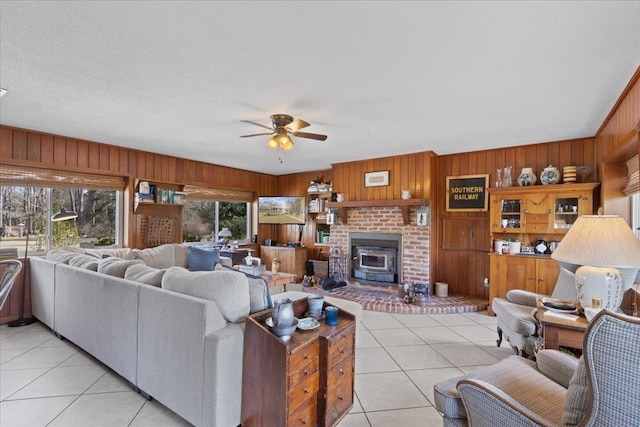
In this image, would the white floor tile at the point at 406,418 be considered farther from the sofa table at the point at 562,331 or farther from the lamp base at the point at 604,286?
the lamp base at the point at 604,286

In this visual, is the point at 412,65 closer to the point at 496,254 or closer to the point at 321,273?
the point at 496,254

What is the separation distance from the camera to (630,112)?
239 centimetres

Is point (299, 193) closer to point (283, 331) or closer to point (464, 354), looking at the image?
point (464, 354)

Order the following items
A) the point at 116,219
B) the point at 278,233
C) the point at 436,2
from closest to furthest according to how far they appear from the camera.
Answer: the point at 436,2, the point at 116,219, the point at 278,233

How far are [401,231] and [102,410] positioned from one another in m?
4.20

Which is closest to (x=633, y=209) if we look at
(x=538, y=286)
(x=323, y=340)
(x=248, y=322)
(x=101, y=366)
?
(x=538, y=286)

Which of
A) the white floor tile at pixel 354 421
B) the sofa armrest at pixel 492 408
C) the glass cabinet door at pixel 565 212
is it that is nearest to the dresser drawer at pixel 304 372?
the white floor tile at pixel 354 421

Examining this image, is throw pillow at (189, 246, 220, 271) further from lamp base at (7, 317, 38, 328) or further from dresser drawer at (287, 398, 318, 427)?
dresser drawer at (287, 398, 318, 427)

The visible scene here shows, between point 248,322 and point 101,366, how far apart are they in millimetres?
1796

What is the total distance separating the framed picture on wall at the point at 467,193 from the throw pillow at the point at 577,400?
12.7ft

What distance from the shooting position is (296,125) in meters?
3.18

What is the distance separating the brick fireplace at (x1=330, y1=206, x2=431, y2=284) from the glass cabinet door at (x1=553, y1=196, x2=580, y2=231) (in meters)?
1.60

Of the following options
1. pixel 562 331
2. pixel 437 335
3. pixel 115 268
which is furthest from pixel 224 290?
pixel 437 335

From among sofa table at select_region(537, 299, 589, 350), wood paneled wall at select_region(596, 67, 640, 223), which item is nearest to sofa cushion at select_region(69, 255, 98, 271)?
sofa table at select_region(537, 299, 589, 350)
